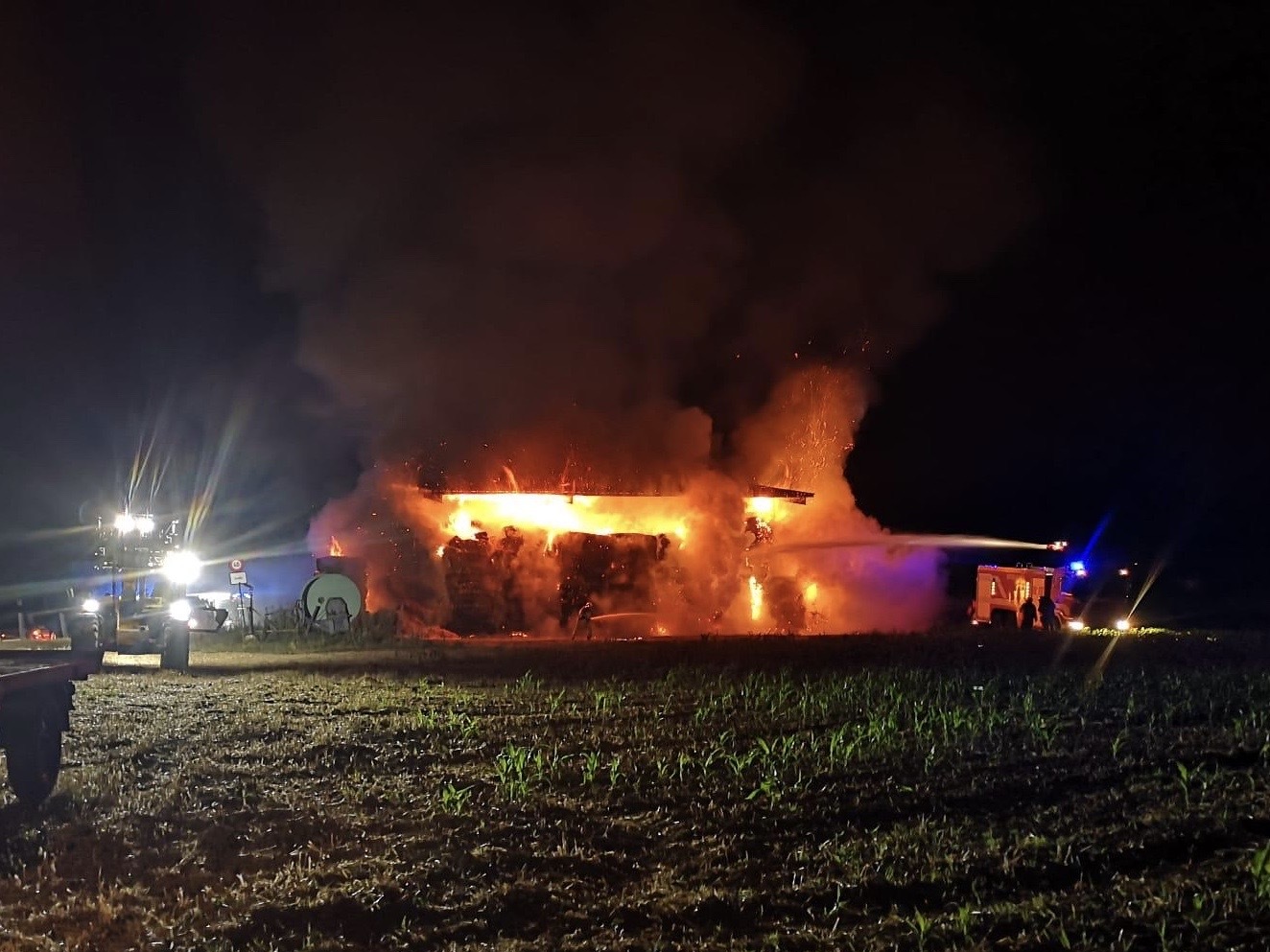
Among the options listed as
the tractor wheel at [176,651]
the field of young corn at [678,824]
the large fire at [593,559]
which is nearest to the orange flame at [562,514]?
the large fire at [593,559]

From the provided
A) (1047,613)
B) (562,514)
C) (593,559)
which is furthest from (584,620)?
(1047,613)

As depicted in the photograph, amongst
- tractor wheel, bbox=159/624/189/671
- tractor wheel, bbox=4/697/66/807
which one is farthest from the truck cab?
tractor wheel, bbox=4/697/66/807

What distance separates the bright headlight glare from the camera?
1622 centimetres

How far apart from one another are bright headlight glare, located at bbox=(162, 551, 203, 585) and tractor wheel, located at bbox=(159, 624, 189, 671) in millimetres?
700

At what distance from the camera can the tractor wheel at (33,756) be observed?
8.12 m

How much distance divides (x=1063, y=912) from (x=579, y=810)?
3.11 metres

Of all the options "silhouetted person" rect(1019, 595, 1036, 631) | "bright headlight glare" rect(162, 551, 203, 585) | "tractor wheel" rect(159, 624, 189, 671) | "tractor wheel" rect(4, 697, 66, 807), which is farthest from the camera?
"silhouetted person" rect(1019, 595, 1036, 631)

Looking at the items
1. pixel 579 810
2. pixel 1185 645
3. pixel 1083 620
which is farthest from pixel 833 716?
pixel 1083 620

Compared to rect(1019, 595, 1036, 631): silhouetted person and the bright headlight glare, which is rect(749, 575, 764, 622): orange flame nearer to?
rect(1019, 595, 1036, 631): silhouetted person

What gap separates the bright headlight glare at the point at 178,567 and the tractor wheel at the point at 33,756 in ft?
26.5

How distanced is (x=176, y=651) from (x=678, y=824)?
39.3ft

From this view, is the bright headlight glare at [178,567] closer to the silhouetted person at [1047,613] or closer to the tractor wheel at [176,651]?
the tractor wheel at [176,651]

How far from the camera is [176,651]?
53.9ft

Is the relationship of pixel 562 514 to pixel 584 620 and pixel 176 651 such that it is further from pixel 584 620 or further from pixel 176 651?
pixel 176 651
